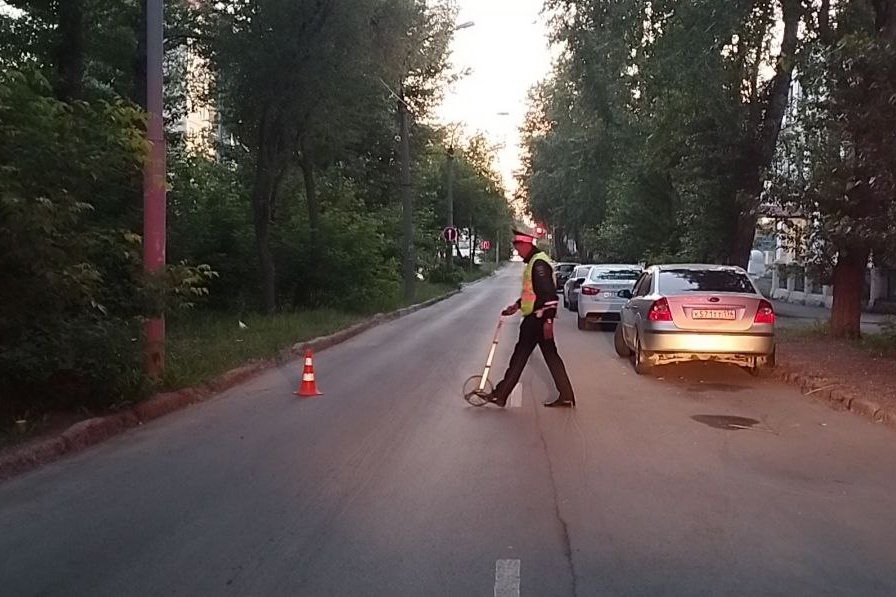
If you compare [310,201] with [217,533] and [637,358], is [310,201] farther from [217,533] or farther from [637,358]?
[217,533]

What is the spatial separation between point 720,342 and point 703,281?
1.17 metres

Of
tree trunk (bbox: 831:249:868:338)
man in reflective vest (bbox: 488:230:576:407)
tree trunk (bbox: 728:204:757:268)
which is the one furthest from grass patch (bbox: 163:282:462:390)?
tree trunk (bbox: 831:249:868:338)

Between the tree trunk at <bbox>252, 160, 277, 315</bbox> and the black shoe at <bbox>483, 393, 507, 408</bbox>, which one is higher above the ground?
the tree trunk at <bbox>252, 160, 277, 315</bbox>

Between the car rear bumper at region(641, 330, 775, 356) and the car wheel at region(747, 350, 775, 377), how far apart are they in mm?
156

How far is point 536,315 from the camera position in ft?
35.7

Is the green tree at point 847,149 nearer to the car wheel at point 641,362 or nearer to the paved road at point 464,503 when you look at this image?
the car wheel at point 641,362

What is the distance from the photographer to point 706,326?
43.8 feet

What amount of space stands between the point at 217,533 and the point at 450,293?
131ft

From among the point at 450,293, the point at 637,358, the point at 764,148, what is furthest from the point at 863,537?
the point at 450,293

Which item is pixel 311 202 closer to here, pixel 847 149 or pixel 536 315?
pixel 847 149

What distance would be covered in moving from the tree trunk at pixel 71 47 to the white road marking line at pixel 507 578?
13.5 meters

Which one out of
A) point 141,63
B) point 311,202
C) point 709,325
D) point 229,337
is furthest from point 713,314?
point 311,202

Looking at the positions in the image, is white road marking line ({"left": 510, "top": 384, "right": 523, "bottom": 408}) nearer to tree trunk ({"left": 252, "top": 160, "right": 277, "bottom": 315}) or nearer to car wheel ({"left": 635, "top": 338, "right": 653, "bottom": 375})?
car wheel ({"left": 635, "top": 338, "right": 653, "bottom": 375})

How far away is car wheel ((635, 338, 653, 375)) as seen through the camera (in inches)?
558
